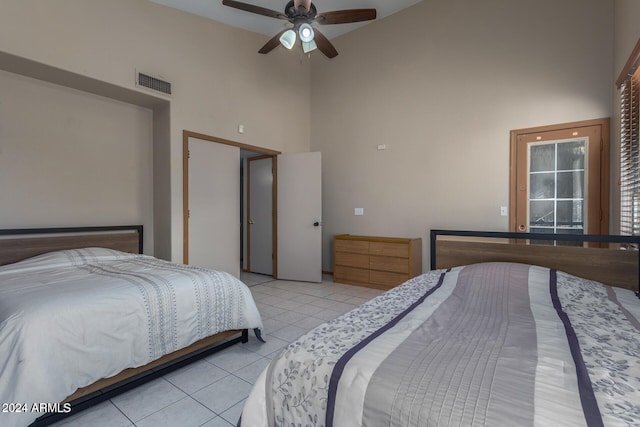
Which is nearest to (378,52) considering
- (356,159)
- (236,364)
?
(356,159)

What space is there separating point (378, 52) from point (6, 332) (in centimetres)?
491

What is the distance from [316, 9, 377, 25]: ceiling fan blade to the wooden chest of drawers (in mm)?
2605

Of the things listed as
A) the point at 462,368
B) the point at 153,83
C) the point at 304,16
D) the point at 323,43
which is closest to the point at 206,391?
the point at 462,368

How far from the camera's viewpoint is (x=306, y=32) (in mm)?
3070

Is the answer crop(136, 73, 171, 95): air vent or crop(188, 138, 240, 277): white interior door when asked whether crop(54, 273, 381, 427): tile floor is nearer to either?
crop(188, 138, 240, 277): white interior door

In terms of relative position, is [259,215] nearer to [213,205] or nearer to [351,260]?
[213,205]

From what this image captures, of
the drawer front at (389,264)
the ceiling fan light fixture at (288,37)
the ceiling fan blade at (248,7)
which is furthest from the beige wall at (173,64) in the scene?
the drawer front at (389,264)

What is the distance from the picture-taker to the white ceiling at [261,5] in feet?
11.9

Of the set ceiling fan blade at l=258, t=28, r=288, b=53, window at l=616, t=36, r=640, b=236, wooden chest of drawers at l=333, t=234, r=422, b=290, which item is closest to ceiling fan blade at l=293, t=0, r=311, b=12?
ceiling fan blade at l=258, t=28, r=288, b=53

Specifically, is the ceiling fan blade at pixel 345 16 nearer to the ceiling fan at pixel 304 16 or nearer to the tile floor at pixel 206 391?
the ceiling fan at pixel 304 16

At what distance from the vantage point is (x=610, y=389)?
0.84m

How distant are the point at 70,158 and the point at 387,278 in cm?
389

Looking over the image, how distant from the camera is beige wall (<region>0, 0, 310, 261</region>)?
2739 millimetres

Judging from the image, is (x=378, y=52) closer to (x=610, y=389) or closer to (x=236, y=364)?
(x=236, y=364)
